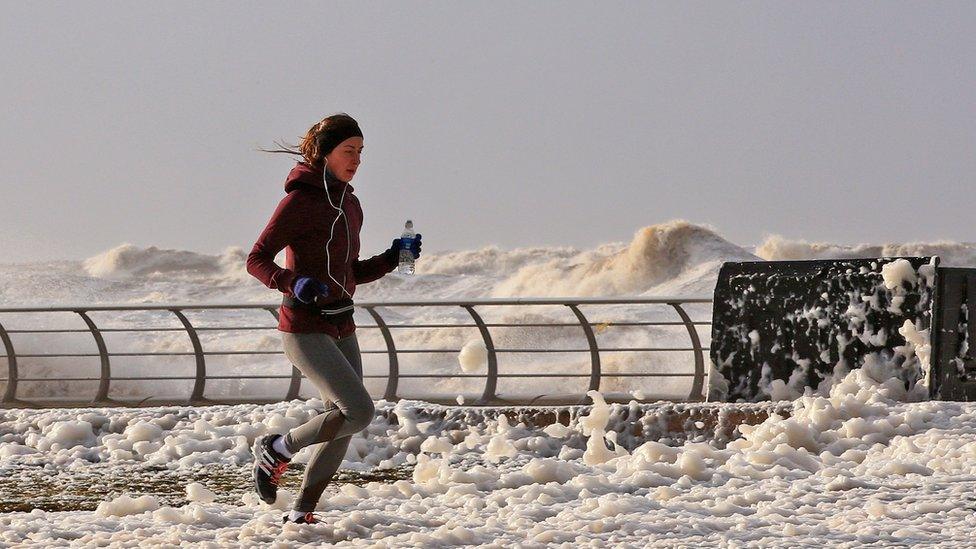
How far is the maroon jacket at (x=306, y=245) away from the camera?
6527 millimetres

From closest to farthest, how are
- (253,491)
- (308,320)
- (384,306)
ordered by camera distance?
(308,320), (253,491), (384,306)

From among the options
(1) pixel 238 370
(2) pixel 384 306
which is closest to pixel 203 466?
(2) pixel 384 306

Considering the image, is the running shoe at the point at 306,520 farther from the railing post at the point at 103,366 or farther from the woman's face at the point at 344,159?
the railing post at the point at 103,366

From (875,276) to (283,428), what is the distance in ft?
15.8

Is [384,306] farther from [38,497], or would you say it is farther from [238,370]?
[238,370]

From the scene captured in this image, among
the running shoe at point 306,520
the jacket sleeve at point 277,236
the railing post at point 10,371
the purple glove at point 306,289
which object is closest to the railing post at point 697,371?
the running shoe at point 306,520

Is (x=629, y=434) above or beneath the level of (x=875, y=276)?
beneath

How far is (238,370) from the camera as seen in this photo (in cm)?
5328

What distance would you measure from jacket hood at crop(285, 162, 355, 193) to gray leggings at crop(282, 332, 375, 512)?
2.35 ft

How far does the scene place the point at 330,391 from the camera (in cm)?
651

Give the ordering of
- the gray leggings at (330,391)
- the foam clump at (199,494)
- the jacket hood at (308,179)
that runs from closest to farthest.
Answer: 1. the gray leggings at (330,391)
2. the jacket hood at (308,179)
3. the foam clump at (199,494)

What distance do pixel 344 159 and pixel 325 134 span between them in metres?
0.15

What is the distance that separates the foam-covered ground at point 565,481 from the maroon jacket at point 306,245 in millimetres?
1080

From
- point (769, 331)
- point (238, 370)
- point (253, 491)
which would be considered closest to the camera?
point (253, 491)
